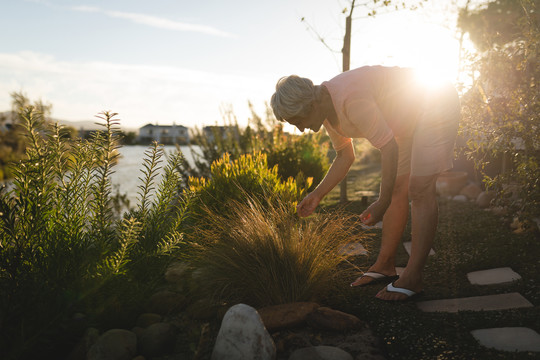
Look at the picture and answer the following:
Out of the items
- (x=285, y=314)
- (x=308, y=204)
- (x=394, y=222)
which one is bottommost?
(x=285, y=314)

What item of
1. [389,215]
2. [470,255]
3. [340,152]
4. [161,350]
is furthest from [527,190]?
[161,350]

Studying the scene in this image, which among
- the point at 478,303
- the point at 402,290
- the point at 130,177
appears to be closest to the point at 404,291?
the point at 402,290

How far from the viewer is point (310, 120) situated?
242 cm

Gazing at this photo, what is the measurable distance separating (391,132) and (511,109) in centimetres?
214

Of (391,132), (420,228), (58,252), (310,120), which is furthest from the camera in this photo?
(420,228)

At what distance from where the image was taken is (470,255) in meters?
3.58

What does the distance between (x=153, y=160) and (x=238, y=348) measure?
1114mm

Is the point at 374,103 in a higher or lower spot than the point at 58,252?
higher

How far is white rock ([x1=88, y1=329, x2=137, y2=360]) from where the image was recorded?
1999mm

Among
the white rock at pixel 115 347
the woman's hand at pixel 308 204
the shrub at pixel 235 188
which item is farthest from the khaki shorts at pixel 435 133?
the white rock at pixel 115 347

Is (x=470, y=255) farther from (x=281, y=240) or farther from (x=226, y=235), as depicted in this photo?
(x=226, y=235)

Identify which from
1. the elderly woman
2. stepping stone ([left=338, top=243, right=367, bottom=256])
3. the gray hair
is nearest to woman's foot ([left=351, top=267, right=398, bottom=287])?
the elderly woman

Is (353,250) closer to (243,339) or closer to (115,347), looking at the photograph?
(243,339)

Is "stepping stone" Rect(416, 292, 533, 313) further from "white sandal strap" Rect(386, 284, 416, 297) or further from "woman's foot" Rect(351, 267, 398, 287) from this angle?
"woman's foot" Rect(351, 267, 398, 287)
